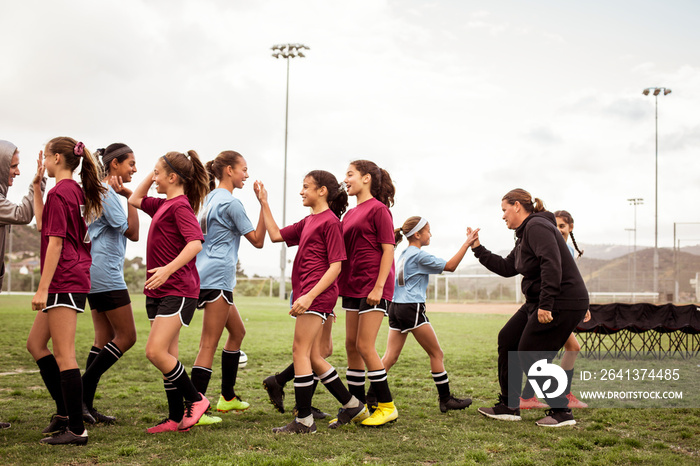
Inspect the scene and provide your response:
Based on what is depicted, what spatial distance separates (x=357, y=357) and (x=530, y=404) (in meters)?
1.88

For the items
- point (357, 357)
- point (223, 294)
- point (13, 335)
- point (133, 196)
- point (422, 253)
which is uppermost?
point (133, 196)

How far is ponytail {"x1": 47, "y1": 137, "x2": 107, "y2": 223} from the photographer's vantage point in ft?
14.0

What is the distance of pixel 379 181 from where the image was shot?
493 cm

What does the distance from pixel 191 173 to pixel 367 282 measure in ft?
5.27

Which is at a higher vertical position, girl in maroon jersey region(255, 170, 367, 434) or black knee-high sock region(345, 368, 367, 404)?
girl in maroon jersey region(255, 170, 367, 434)

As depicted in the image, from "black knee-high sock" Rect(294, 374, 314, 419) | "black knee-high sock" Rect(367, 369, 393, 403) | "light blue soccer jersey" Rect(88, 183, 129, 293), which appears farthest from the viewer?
"black knee-high sock" Rect(367, 369, 393, 403)

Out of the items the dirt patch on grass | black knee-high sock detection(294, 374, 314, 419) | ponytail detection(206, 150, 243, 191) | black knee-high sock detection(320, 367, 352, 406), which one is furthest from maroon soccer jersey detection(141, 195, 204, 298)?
the dirt patch on grass

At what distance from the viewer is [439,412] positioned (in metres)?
5.41

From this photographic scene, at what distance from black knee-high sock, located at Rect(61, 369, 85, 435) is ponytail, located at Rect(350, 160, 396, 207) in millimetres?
2583

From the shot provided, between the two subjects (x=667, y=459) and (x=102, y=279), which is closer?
(x=667, y=459)

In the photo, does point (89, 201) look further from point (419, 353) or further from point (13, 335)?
point (13, 335)

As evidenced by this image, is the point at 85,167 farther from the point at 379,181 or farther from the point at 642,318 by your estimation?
the point at 642,318

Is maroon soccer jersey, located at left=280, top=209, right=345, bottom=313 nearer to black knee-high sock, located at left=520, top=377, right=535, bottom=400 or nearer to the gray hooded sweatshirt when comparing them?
the gray hooded sweatshirt

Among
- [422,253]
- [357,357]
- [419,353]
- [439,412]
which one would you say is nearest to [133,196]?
[357,357]
